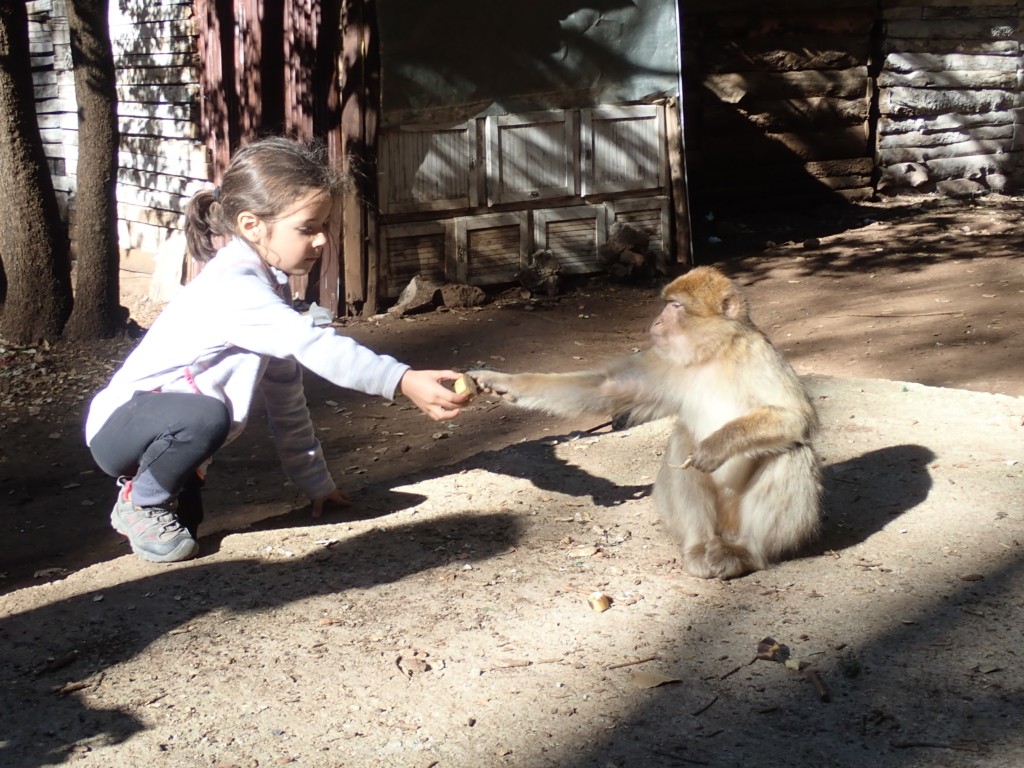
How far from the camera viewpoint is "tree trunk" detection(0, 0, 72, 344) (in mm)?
8578

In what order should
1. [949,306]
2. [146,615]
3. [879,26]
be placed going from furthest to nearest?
[879,26]
[949,306]
[146,615]

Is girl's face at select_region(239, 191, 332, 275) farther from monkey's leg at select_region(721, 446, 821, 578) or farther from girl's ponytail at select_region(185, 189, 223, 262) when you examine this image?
monkey's leg at select_region(721, 446, 821, 578)

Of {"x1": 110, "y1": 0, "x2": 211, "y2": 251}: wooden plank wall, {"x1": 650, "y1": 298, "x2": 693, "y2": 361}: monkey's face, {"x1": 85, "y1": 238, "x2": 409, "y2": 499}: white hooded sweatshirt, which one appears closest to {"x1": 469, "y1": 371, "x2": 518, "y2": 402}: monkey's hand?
{"x1": 85, "y1": 238, "x2": 409, "y2": 499}: white hooded sweatshirt

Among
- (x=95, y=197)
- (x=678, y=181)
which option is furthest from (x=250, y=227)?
(x=678, y=181)

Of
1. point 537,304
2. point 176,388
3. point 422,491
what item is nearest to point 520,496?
point 422,491

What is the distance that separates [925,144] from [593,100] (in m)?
5.48

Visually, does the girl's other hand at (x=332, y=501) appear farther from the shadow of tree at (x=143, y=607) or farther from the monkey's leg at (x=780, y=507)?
the monkey's leg at (x=780, y=507)

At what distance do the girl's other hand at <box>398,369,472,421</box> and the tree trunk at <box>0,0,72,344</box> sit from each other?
5921mm

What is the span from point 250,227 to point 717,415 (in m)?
1.82

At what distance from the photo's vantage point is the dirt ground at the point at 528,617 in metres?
3.13

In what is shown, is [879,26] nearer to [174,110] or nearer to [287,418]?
[174,110]

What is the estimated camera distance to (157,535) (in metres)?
4.36

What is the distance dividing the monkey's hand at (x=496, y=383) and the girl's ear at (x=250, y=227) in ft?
3.01

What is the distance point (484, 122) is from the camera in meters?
10.4
